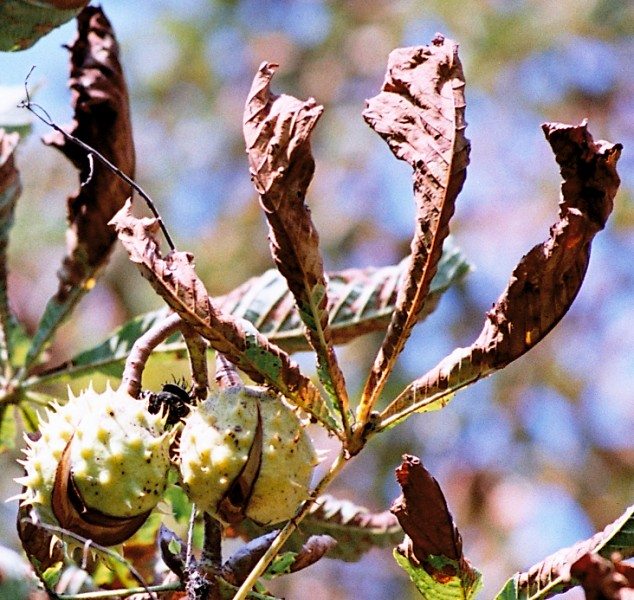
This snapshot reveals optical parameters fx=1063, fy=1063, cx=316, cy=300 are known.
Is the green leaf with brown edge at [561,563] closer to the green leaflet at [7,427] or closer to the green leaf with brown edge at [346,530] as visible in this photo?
the green leaf with brown edge at [346,530]

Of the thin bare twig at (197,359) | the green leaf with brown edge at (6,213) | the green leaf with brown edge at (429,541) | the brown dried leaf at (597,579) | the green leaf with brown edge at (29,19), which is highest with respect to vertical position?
the green leaf with brown edge at (29,19)

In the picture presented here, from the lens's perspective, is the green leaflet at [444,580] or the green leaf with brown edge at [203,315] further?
the green leaflet at [444,580]

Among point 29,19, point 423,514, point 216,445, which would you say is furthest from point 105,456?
point 29,19

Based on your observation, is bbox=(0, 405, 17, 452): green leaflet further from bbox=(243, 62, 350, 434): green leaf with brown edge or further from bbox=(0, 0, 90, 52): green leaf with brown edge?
bbox=(243, 62, 350, 434): green leaf with brown edge

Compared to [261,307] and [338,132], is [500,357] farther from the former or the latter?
[338,132]

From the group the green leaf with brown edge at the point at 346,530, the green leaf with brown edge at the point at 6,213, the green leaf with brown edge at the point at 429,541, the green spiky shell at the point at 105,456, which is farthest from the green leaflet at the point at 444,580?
the green leaf with brown edge at the point at 6,213

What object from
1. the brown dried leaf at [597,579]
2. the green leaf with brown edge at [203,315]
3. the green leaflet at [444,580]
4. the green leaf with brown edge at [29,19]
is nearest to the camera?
the brown dried leaf at [597,579]

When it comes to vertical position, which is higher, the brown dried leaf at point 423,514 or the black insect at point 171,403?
the black insect at point 171,403

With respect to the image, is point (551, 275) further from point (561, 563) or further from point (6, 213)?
point (6, 213)

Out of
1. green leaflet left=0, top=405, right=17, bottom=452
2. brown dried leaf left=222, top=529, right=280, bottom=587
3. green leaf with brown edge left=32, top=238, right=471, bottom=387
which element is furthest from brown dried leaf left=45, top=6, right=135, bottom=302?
brown dried leaf left=222, top=529, right=280, bottom=587
